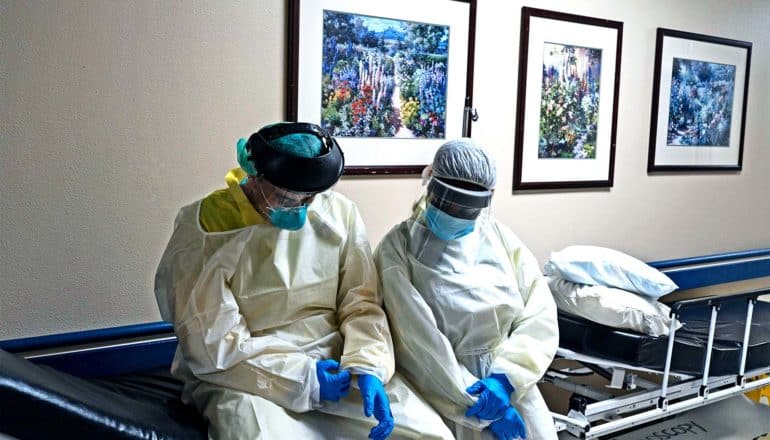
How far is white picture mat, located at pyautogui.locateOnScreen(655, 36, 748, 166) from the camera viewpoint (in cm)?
371

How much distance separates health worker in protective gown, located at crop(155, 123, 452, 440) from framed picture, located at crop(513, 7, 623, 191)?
1457mm

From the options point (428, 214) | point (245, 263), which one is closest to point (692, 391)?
point (428, 214)

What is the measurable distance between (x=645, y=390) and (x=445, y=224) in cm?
131

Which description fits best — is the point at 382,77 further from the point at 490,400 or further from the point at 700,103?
the point at 700,103

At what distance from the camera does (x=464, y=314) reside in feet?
6.98

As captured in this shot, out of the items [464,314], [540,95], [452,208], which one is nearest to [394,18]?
[540,95]

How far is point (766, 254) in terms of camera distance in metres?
4.40

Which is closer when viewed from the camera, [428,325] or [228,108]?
[428,325]

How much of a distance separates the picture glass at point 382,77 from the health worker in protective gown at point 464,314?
0.59 metres

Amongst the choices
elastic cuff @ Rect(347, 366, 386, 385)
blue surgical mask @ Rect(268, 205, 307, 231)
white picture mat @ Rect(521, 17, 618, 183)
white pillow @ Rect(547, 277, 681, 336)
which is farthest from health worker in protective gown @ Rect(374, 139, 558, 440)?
white picture mat @ Rect(521, 17, 618, 183)

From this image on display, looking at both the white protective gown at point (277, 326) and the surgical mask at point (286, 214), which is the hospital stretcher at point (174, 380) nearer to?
the white protective gown at point (277, 326)

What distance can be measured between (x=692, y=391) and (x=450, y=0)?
1867mm

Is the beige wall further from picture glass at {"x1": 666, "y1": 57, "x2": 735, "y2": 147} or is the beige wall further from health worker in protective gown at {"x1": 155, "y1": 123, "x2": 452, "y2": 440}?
picture glass at {"x1": 666, "y1": 57, "x2": 735, "y2": 147}

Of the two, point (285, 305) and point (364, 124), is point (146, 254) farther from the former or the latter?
point (364, 124)
